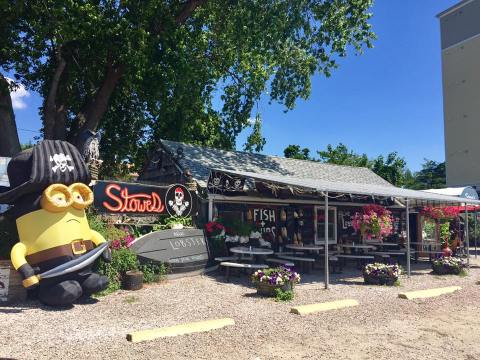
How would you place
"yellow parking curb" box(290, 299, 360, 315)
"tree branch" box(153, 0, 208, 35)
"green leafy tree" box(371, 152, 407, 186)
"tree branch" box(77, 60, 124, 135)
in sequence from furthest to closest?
"green leafy tree" box(371, 152, 407, 186) < "tree branch" box(153, 0, 208, 35) < "tree branch" box(77, 60, 124, 135) < "yellow parking curb" box(290, 299, 360, 315)

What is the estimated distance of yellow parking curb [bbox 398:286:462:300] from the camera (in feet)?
30.8

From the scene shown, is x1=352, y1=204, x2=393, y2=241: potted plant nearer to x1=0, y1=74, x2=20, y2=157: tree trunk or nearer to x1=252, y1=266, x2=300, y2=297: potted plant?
x1=252, y1=266, x2=300, y2=297: potted plant

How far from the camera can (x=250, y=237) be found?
13.6 m

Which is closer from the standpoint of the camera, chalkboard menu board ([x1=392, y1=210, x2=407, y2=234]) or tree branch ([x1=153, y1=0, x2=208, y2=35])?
tree branch ([x1=153, y1=0, x2=208, y2=35])

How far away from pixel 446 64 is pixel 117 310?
38885 millimetres

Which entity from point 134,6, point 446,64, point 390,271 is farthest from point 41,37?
point 446,64

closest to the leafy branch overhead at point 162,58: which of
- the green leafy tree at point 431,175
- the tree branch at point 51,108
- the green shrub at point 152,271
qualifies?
the tree branch at point 51,108

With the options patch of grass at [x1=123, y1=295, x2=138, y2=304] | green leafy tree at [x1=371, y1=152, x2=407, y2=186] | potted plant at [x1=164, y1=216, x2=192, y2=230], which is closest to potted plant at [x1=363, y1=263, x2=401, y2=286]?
potted plant at [x1=164, y1=216, x2=192, y2=230]

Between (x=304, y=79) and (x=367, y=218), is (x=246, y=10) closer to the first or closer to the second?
(x=304, y=79)

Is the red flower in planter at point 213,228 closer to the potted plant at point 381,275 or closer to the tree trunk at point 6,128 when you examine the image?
the potted plant at point 381,275

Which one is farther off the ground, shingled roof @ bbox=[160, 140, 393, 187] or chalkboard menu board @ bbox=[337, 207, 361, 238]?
shingled roof @ bbox=[160, 140, 393, 187]

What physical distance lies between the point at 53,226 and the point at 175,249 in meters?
3.70

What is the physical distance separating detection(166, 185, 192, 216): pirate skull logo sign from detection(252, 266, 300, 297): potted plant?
3.56m

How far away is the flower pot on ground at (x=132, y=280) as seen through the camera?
372 inches
